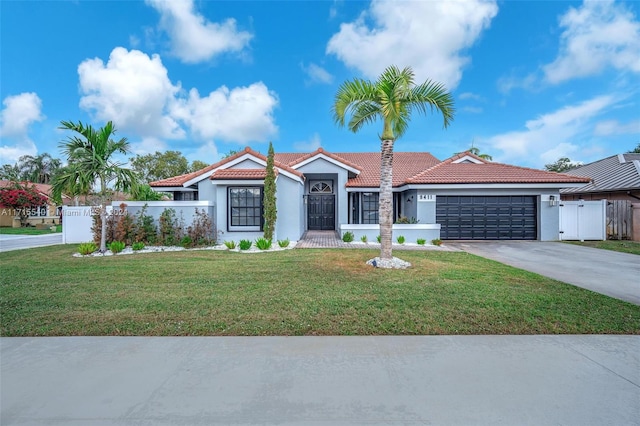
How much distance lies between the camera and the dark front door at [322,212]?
19.4 m

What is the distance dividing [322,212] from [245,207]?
611 cm

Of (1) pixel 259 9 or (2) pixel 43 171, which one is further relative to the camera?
(2) pixel 43 171

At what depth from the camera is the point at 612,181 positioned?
20.4 meters

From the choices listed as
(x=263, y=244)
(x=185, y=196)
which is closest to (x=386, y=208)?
(x=263, y=244)

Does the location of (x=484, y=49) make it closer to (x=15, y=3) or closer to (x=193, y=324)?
(x=193, y=324)

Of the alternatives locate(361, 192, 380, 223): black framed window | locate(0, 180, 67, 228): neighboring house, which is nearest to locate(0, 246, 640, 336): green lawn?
locate(361, 192, 380, 223): black framed window

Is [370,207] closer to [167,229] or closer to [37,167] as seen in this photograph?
[167,229]

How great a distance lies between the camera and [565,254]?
12047mm

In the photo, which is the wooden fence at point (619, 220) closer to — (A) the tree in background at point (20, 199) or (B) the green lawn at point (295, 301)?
(B) the green lawn at point (295, 301)

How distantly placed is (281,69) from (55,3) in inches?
405

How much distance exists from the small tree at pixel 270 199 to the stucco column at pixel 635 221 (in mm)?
19253

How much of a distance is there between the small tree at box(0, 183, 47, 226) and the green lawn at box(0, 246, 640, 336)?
28161mm
